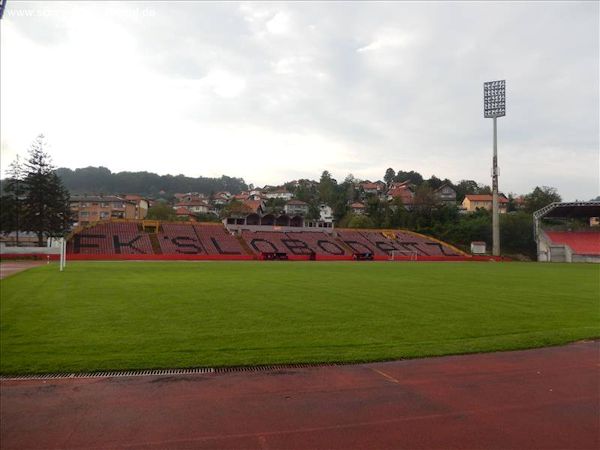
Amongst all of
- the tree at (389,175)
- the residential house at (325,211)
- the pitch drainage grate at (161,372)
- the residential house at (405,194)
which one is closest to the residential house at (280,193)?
the residential house at (325,211)

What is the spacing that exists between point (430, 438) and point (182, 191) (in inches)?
7821

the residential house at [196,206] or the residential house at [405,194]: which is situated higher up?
the residential house at [405,194]

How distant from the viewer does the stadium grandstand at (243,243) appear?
161 feet

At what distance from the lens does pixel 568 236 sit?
60.6 meters

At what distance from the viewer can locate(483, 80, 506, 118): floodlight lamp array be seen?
196 feet

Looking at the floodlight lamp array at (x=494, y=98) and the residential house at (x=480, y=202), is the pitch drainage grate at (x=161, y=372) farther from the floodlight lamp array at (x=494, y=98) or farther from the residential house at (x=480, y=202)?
the residential house at (x=480, y=202)

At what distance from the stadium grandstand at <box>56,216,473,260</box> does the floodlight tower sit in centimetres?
457

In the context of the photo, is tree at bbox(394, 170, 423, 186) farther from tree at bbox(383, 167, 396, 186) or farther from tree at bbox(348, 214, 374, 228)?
tree at bbox(348, 214, 374, 228)

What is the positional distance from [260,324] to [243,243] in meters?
47.7

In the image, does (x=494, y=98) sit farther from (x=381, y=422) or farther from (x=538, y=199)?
(x=381, y=422)

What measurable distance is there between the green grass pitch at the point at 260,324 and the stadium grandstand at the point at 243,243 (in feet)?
109

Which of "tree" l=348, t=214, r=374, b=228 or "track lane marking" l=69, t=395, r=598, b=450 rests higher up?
"tree" l=348, t=214, r=374, b=228

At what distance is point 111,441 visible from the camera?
420 cm

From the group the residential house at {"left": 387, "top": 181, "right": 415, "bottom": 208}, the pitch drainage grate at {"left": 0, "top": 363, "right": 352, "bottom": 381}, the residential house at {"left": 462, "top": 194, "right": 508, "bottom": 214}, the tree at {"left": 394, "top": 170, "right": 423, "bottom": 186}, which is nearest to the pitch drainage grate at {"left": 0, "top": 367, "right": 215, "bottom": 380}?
the pitch drainage grate at {"left": 0, "top": 363, "right": 352, "bottom": 381}
